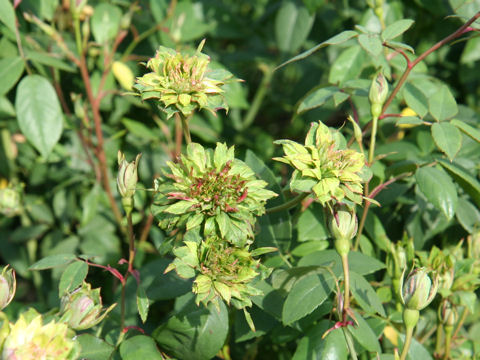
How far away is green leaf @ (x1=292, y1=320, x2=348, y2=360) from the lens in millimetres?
822

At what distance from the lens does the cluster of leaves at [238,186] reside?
2.58ft

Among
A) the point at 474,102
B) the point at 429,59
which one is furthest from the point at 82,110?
the point at 474,102

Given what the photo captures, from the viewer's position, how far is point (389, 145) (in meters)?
1.22

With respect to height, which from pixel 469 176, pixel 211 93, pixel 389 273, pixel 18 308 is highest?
pixel 211 93

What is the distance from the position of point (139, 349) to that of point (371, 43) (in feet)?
2.10

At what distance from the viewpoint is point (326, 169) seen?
0.77 m

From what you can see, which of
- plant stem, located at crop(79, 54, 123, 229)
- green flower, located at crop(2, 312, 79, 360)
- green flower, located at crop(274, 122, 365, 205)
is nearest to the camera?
green flower, located at crop(2, 312, 79, 360)

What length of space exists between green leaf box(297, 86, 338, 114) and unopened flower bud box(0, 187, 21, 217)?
2.68 feet

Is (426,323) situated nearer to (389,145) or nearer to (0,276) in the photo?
(389,145)

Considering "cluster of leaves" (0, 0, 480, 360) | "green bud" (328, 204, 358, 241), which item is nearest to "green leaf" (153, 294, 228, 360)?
"cluster of leaves" (0, 0, 480, 360)

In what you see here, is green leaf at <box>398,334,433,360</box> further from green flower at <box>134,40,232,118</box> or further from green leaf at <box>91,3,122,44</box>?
green leaf at <box>91,3,122,44</box>

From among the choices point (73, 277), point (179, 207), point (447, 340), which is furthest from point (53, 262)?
point (447, 340)

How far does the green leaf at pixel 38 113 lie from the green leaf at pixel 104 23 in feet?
0.78

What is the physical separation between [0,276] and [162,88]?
1.19ft
